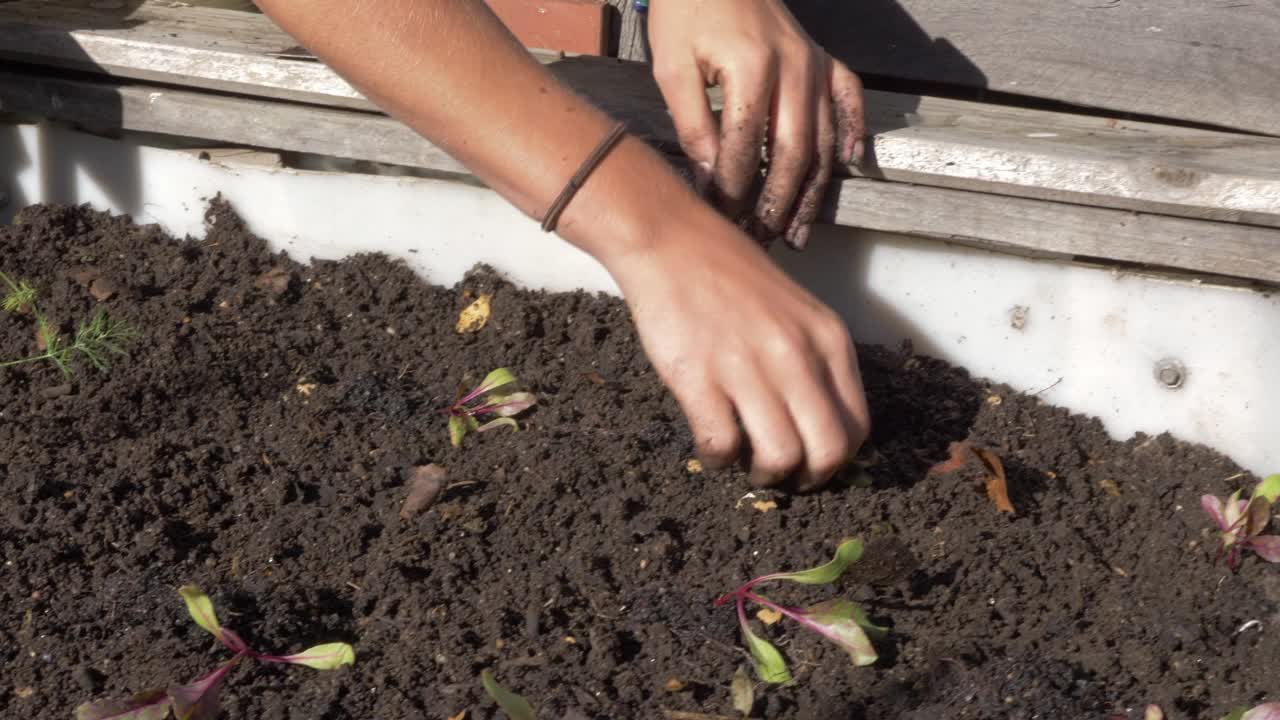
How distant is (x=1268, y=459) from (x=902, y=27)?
1.09 metres

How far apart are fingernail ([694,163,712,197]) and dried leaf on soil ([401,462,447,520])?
1.93 ft

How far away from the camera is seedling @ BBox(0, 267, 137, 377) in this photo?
2010mm

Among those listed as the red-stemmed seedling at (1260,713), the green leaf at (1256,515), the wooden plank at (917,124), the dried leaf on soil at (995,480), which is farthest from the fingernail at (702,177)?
the red-stemmed seedling at (1260,713)

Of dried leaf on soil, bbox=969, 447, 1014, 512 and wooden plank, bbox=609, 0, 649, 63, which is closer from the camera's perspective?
dried leaf on soil, bbox=969, 447, 1014, 512

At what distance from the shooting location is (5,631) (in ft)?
5.08

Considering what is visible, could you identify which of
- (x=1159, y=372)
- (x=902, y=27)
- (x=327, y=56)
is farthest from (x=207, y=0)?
(x=1159, y=372)

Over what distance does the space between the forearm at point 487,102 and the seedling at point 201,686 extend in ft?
2.03

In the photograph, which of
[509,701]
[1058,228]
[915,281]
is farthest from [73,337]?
[1058,228]

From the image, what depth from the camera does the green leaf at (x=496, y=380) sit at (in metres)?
1.94

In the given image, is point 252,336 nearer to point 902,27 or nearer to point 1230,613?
point 902,27

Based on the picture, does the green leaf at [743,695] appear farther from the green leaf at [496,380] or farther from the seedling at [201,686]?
the green leaf at [496,380]

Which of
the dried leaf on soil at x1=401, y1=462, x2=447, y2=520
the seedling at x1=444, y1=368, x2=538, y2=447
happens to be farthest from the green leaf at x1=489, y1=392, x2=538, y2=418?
the dried leaf on soil at x1=401, y1=462, x2=447, y2=520

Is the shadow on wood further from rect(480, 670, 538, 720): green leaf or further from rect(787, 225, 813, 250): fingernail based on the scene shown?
rect(480, 670, 538, 720): green leaf

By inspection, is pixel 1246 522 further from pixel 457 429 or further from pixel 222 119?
pixel 222 119
